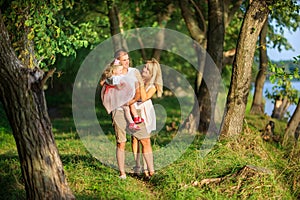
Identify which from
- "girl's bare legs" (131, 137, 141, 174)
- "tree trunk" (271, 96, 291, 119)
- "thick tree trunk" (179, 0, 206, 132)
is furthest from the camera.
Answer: "tree trunk" (271, 96, 291, 119)

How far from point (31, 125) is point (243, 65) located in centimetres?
491

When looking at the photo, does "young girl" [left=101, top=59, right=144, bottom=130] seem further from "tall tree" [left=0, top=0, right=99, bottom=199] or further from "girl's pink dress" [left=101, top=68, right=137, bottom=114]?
"tall tree" [left=0, top=0, right=99, bottom=199]

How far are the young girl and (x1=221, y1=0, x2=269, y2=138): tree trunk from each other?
9.03 ft

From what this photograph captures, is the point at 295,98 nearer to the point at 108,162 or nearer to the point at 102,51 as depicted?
the point at 108,162

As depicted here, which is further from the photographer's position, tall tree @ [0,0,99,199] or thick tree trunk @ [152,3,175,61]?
thick tree trunk @ [152,3,175,61]

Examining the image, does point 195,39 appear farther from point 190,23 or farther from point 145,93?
point 145,93

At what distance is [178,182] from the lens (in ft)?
25.4

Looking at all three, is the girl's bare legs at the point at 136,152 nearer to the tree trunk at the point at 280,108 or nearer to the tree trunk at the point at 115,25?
the tree trunk at the point at 115,25

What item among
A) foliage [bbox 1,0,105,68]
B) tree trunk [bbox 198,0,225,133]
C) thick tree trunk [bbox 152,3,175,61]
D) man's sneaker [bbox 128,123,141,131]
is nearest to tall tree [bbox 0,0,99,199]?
man's sneaker [bbox 128,123,141,131]

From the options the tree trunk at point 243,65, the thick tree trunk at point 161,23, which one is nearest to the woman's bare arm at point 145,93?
the tree trunk at point 243,65

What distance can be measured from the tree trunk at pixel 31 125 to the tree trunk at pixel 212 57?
6.48 meters

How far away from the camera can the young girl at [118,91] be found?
7.48 metres

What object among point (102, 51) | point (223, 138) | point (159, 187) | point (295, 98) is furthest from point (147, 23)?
point (159, 187)

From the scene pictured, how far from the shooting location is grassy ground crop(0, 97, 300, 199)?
7.48 m
